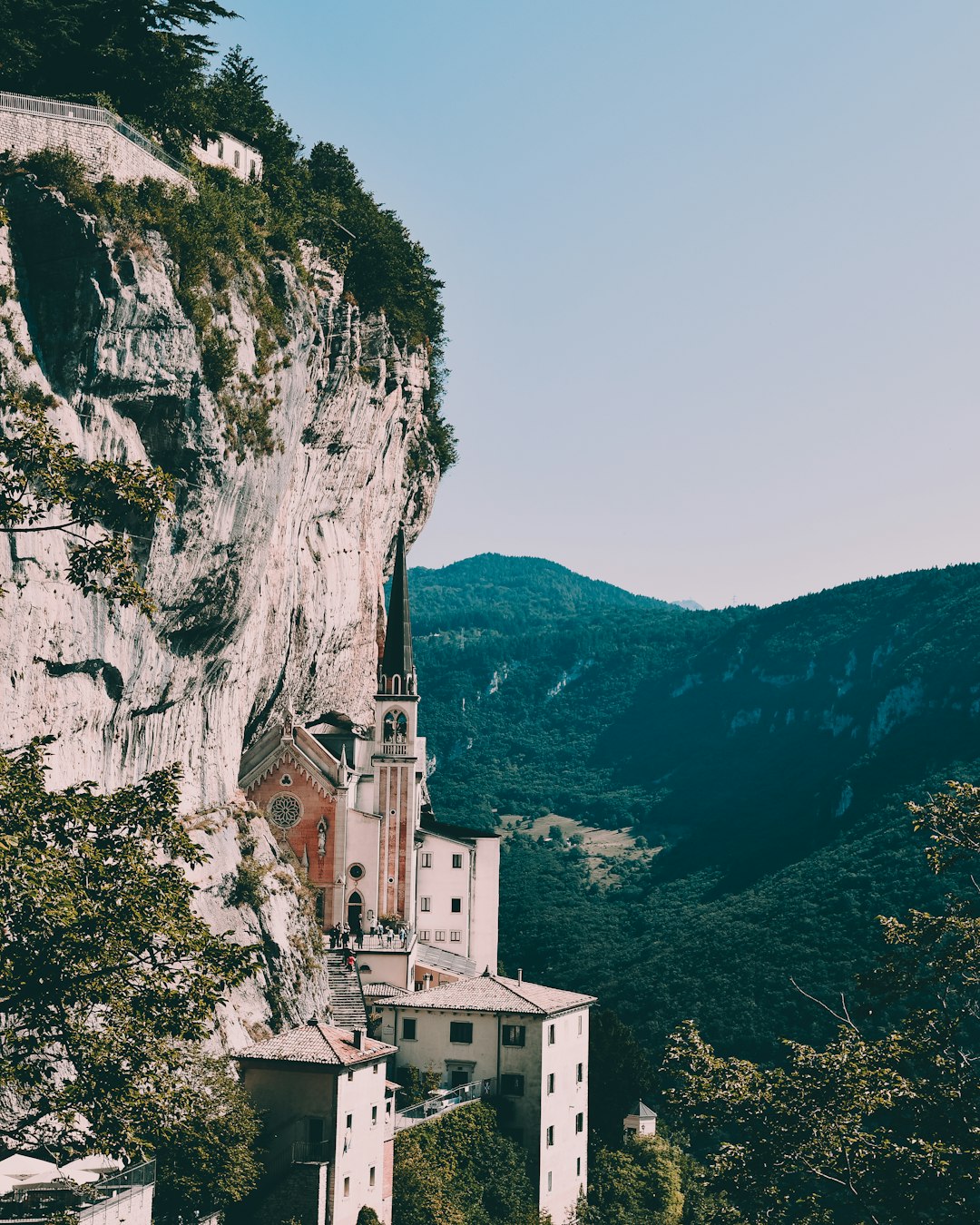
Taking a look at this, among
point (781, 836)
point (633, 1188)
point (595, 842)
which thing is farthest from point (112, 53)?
point (595, 842)

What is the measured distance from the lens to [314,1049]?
43.5m

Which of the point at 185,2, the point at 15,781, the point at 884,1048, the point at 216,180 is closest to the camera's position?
the point at 15,781

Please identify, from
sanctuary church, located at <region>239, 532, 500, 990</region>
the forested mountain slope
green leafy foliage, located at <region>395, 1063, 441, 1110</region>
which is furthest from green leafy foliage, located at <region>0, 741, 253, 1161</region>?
the forested mountain slope

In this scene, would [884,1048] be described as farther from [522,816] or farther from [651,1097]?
[522,816]

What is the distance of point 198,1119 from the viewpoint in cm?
3738

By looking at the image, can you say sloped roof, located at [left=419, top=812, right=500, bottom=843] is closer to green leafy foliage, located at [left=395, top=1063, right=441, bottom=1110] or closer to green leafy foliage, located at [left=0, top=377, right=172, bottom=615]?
green leafy foliage, located at [left=395, top=1063, right=441, bottom=1110]

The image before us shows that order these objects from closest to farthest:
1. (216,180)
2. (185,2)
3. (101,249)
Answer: (101,249), (185,2), (216,180)

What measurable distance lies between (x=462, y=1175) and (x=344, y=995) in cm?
954

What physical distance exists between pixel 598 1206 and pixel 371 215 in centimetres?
3734

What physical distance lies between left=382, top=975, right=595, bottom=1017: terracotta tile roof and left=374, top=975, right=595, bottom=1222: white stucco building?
4 cm

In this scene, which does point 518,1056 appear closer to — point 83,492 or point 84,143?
point 84,143

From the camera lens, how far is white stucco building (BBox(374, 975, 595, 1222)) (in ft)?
170

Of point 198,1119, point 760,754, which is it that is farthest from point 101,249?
point 760,754

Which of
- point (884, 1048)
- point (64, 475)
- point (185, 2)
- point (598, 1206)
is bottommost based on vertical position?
point (598, 1206)
